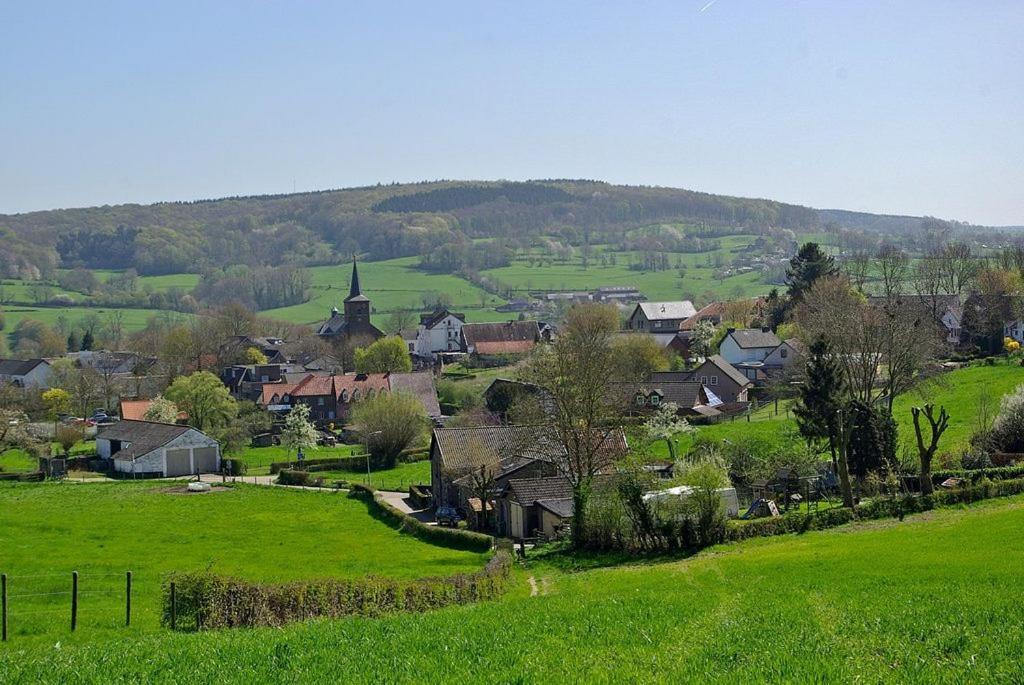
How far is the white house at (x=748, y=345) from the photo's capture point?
9000 cm

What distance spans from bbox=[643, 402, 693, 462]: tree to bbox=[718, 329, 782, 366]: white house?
23875 mm

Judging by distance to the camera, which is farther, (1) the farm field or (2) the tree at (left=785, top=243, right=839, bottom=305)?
(2) the tree at (left=785, top=243, right=839, bottom=305)

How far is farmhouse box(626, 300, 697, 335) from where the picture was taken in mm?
125938

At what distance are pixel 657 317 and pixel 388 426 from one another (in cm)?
6379

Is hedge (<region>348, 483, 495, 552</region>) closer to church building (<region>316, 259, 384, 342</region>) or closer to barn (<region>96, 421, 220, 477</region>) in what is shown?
barn (<region>96, 421, 220, 477</region>)

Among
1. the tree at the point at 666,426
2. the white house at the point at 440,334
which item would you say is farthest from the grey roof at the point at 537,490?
the white house at the point at 440,334

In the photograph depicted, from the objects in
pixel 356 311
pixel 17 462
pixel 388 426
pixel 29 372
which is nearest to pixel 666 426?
pixel 388 426

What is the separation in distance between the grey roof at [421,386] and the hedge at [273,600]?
5796cm

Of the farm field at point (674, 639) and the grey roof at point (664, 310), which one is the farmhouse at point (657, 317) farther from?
the farm field at point (674, 639)

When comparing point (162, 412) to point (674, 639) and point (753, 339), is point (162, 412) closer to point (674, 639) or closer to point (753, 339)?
point (753, 339)

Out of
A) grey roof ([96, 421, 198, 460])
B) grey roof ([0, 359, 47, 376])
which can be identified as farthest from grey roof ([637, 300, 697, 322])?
grey roof ([0, 359, 47, 376])

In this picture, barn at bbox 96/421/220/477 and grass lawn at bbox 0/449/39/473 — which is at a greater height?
barn at bbox 96/421/220/477

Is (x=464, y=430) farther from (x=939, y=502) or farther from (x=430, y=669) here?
(x=430, y=669)

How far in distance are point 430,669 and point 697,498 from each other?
2157 cm
